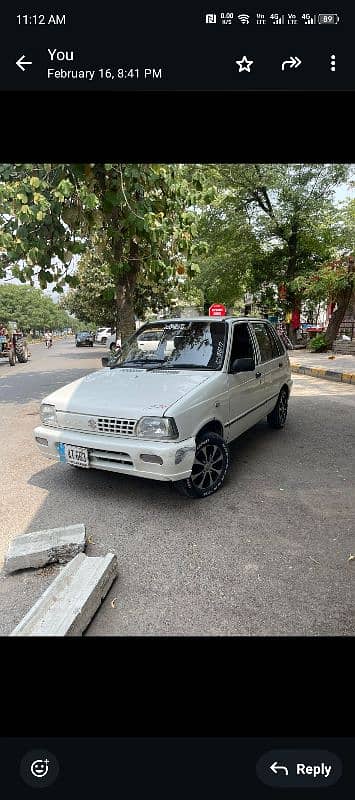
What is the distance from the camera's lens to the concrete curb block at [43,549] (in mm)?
2316

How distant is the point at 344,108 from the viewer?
49.6 inches

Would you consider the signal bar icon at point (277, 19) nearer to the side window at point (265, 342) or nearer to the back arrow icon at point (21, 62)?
the back arrow icon at point (21, 62)

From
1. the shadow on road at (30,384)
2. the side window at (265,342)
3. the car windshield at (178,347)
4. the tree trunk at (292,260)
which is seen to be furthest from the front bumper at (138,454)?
the tree trunk at (292,260)

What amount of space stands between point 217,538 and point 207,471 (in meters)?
0.70

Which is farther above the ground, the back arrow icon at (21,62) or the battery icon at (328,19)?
the battery icon at (328,19)

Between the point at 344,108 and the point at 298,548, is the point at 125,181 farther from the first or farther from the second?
the point at 298,548

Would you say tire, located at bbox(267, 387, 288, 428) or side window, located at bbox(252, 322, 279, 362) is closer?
side window, located at bbox(252, 322, 279, 362)

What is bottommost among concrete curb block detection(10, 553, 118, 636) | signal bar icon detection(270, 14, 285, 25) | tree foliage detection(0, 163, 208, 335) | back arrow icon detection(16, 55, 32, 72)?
concrete curb block detection(10, 553, 118, 636)

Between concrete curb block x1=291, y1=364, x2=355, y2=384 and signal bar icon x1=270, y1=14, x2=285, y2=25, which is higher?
signal bar icon x1=270, y1=14, x2=285, y2=25

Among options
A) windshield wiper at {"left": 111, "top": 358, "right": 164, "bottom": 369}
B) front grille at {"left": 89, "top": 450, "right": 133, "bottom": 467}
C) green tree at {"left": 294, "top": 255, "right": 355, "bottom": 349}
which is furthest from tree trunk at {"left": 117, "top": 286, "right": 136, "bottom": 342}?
green tree at {"left": 294, "top": 255, "right": 355, "bottom": 349}

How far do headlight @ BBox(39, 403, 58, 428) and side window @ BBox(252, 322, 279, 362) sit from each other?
234 cm

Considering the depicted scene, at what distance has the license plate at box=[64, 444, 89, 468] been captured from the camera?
3.07m

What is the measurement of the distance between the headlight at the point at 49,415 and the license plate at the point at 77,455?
275mm

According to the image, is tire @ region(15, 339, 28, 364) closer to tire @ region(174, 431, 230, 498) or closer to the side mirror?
the side mirror
